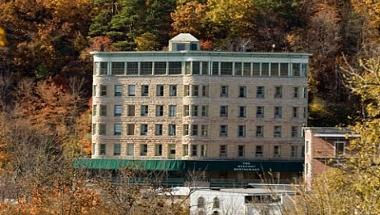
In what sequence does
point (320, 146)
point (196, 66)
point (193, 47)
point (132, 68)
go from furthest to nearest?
point (132, 68) → point (193, 47) → point (196, 66) → point (320, 146)

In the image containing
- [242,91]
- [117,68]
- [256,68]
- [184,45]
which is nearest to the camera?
[242,91]

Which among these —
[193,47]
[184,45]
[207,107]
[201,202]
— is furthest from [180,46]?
[201,202]

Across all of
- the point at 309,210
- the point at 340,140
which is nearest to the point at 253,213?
the point at 340,140

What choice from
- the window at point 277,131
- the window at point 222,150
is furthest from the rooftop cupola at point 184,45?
the window at point 277,131

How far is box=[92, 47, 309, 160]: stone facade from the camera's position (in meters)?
66.4

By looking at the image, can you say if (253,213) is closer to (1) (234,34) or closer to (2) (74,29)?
(1) (234,34)

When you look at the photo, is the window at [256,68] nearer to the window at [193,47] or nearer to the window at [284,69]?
the window at [284,69]

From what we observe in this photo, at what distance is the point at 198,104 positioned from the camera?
218 ft

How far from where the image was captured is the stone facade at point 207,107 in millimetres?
66438

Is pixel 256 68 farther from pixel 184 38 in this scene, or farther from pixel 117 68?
pixel 117 68

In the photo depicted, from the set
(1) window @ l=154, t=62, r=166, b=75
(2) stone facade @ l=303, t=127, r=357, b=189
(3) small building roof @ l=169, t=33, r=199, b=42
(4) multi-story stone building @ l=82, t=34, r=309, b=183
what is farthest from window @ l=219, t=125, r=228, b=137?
(2) stone facade @ l=303, t=127, r=357, b=189

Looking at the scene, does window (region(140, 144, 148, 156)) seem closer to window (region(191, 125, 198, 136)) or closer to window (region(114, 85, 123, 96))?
window (region(191, 125, 198, 136))

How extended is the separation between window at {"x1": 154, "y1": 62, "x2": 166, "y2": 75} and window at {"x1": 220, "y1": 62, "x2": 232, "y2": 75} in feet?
12.3

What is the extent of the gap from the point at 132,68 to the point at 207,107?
5.59 m
